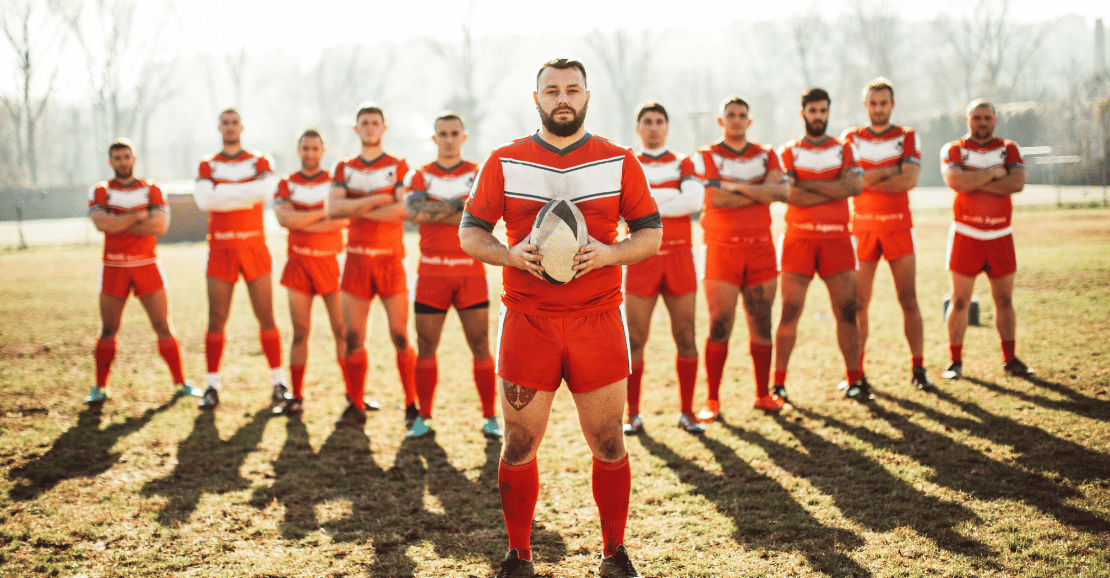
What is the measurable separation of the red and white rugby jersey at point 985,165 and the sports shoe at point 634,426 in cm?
366

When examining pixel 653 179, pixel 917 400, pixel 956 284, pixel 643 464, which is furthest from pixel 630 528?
pixel 956 284

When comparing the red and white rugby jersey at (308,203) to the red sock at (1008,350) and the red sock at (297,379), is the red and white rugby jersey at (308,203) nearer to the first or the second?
the red sock at (297,379)

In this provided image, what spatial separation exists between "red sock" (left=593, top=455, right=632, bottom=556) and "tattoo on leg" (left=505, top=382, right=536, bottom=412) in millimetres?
478

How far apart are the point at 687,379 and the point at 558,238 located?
3136 millimetres

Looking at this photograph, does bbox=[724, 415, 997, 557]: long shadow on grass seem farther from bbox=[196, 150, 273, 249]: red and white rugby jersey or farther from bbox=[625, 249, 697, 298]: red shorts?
bbox=[196, 150, 273, 249]: red and white rugby jersey

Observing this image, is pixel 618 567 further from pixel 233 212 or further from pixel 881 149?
pixel 233 212

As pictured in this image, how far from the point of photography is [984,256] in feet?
21.8

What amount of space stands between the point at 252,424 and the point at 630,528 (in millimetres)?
3808

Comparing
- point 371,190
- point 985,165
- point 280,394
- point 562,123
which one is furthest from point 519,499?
point 985,165

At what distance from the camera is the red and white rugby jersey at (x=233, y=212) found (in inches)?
266

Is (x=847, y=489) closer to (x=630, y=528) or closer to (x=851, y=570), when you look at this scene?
(x=851, y=570)

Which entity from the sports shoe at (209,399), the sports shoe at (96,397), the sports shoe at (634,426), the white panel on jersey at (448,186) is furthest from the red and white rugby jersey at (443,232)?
the sports shoe at (96,397)

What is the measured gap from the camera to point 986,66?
5003 cm

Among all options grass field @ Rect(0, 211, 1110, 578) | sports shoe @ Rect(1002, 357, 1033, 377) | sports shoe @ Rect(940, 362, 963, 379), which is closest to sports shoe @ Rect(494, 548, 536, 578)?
grass field @ Rect(0, 211, 1110, 578)
